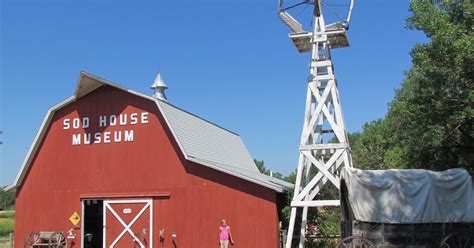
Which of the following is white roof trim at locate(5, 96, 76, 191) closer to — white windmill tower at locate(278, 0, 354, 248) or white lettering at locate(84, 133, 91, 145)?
white lettering at locate(84, 133, 91, 145)

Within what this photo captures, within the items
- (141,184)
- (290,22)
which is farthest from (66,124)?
(290,22)

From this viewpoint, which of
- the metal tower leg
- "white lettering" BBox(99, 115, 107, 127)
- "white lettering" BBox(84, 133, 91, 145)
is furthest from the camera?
"white lettering" BBox(84, 133, 91, 145)

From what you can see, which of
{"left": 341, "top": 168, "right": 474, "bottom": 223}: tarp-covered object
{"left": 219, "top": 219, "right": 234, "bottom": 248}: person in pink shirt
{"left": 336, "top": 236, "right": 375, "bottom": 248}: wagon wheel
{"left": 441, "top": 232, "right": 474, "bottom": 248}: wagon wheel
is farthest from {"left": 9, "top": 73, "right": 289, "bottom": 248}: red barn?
{"left": 441, "top": 232, "right": 474, "bottom": 248}: wagon wheel

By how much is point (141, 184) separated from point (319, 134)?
22.3 ft

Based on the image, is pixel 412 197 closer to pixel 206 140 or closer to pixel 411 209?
pixel 411 209

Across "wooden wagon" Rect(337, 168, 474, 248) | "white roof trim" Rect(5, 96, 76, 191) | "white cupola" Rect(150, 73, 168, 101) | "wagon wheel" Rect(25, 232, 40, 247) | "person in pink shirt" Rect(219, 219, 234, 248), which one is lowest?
"wagon wheel" Rect(25, 232, 40, 247)

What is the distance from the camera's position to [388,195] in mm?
14062

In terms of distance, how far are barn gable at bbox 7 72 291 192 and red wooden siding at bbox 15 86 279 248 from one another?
26 cm

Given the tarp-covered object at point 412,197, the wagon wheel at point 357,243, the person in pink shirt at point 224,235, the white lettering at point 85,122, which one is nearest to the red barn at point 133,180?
the white lettering at point 85,122

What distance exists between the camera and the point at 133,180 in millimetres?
20812

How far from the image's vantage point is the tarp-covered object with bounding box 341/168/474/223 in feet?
44.9

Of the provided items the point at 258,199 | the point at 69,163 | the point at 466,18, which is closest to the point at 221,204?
the point at 258,199

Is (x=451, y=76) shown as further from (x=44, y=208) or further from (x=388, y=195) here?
(x=44, y=208)

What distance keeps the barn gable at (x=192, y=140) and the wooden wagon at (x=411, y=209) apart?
4428 mm
